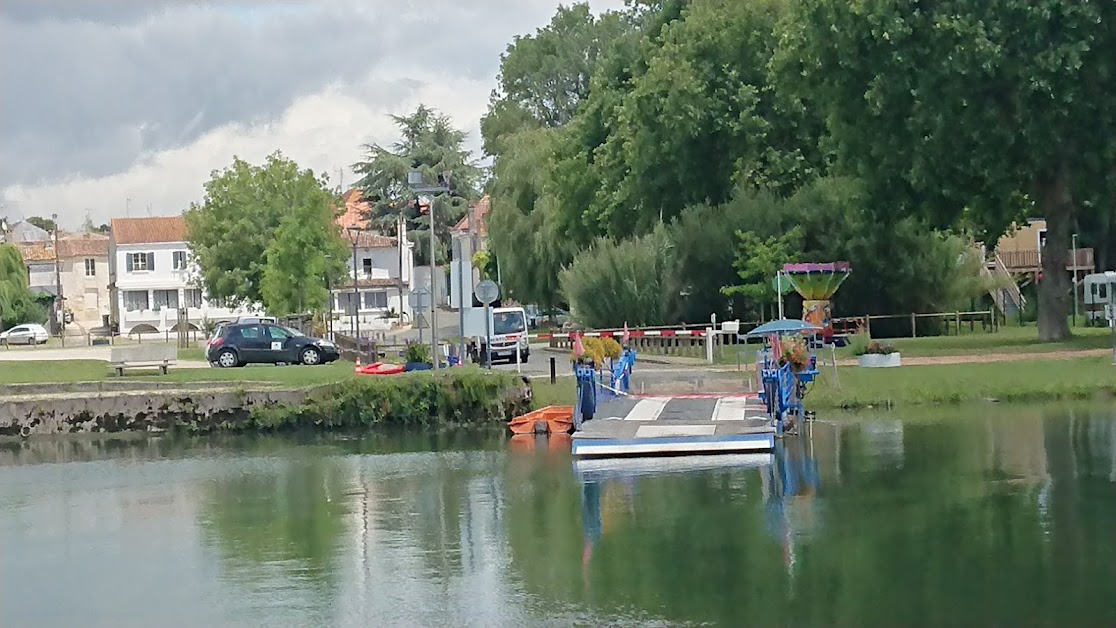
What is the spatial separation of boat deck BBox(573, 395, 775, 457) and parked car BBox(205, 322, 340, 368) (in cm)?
2060

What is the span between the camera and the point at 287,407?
3052cm

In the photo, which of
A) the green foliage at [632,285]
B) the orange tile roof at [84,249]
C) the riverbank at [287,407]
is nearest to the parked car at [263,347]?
the green foliage at [632,285]

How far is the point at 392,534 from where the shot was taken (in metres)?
16.9

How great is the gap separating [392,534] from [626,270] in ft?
122

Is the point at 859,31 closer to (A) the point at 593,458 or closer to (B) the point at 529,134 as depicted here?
(A) the point at 593,458

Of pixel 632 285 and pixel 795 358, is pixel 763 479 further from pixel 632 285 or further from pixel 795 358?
pixel 632 285

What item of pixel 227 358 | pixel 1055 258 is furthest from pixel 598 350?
pixel 227 358

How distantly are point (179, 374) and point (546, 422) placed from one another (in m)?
13.9

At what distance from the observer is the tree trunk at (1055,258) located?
42.8 meters

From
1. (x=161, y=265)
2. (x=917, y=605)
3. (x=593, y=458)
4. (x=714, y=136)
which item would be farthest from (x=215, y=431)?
(x=161, y=265)

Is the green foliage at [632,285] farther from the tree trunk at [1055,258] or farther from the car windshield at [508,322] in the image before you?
the tree trunk at [1055,258]

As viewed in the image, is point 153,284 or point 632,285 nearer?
point 632,285

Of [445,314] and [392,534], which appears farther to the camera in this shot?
[445,314]

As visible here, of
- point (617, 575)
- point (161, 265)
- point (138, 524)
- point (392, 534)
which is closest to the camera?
point (617, 575)
